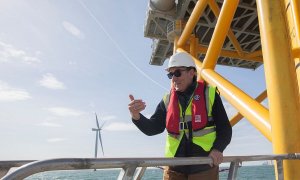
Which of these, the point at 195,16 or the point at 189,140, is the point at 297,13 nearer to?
the point at 189,140

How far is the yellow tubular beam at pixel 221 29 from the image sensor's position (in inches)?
259

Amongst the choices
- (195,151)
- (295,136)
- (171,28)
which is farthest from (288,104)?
(171,28)

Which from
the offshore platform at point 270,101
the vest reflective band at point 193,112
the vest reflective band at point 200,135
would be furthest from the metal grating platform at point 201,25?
the vest reflective band at point 200,135

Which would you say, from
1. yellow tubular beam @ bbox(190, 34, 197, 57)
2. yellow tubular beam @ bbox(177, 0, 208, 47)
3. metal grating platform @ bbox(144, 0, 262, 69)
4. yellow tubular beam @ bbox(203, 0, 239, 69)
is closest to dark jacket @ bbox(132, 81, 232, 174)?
yellow tubular beam @ bbox(203, 0, 239, 69)

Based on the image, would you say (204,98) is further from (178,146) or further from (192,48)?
(192,48)

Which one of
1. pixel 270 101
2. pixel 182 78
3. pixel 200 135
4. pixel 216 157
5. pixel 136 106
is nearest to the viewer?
pixel 216 157

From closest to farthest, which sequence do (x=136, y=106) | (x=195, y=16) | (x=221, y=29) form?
1. (x=136, y=106)
2. (x=221, y=29)
3. (x=195, y=16)

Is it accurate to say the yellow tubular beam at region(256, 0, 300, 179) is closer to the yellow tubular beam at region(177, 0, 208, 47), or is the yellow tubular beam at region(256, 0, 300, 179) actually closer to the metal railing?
the metal railing

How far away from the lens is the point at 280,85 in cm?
399

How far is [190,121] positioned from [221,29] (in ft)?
12.8

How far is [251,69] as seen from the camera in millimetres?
17859

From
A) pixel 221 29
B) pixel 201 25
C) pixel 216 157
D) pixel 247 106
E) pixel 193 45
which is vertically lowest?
pixel 216 157

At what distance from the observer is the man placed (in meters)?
3.37

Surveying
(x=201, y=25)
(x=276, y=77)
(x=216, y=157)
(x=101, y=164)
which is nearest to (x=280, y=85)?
(x=276, y=77)
